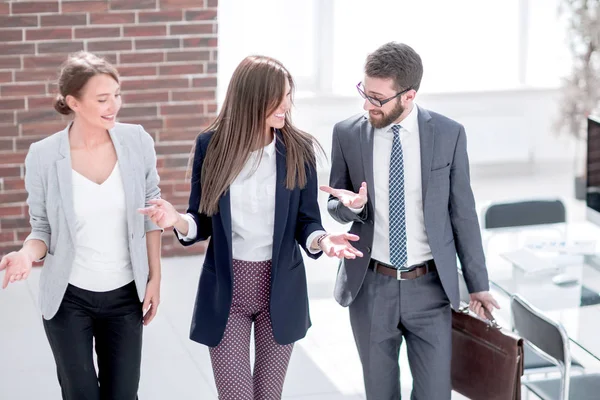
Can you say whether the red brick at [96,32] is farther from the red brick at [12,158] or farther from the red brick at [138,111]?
the red brick at [12,158]

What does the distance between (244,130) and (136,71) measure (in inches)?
137

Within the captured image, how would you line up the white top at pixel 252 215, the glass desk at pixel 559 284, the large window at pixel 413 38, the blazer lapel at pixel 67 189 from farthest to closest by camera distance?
1. the large window at pixel 413 38
2. the glass desk at pixel 559 284
3. the white top at pixel 252 215
4. the blazer lapel at pixel 67 189

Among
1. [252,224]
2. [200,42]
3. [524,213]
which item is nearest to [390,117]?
[252,224]

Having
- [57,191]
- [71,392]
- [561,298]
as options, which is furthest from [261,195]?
[561,298]

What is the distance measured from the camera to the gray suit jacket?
3.52m

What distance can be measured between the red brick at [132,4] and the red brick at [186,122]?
30.3 inches

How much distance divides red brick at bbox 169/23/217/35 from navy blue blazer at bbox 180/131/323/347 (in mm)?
3393

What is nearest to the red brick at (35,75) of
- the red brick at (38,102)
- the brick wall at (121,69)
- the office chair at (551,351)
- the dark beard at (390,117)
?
the brick wall at (121,69)

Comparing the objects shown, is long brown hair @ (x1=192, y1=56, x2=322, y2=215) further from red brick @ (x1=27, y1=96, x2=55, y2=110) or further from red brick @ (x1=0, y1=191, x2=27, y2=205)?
red brick @ (x1=0, y1=191, x2=27, y2=205)

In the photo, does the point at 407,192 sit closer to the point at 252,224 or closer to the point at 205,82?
the point at 252,224

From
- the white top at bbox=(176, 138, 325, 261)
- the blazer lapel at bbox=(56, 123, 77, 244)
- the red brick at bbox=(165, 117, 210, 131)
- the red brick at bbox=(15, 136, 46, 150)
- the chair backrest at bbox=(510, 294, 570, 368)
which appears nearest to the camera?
the blazer lapel at bbox=(56, 123, 77, 244)

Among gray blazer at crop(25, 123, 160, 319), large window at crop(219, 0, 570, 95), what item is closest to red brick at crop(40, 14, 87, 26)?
large window at crop(219, 0, 570, 95)

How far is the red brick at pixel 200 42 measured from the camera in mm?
6762

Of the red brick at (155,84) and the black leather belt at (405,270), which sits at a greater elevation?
the red brick at (155,84)
